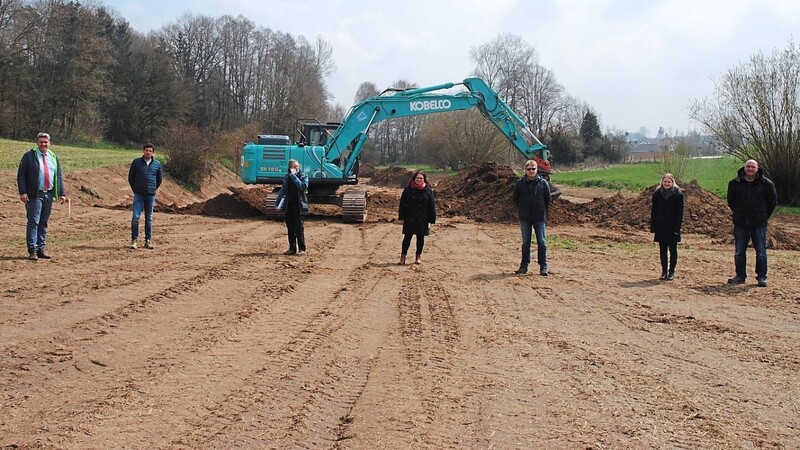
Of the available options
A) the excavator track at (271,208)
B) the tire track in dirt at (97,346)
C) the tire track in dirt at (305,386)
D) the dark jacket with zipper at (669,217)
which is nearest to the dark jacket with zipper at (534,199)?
the dark jacket with zipper at (669,217)

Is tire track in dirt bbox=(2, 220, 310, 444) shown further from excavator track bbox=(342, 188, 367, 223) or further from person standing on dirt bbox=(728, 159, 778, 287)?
excavator track bbox=(342, 188, 367, 223)

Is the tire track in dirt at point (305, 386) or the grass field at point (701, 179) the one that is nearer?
the tire track in dirt at point (305, 386)

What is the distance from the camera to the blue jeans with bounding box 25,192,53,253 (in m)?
10.0

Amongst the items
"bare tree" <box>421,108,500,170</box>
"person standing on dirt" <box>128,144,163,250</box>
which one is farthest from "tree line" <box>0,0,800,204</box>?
"person standing on dirt" <box>128,144,163,250</box>

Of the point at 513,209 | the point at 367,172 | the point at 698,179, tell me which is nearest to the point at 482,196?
the point at 513,209

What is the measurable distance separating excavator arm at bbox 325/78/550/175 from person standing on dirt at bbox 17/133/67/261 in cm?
984

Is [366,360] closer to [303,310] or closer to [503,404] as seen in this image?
[503,404]

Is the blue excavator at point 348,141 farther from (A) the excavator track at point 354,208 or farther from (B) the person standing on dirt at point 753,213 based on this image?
(B) the person standing on dirt at point 753,213

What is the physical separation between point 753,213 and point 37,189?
11.1 metres

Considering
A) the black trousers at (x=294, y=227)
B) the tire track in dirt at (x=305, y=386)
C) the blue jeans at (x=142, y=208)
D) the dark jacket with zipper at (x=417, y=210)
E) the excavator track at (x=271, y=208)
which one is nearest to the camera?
the tire track in dirt at (x=305, y=386)

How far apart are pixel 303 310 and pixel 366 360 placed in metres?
2.03

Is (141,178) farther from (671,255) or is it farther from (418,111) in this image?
(418,111)

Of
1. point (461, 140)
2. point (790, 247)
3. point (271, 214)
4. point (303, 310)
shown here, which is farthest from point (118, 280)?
point (461, 140)

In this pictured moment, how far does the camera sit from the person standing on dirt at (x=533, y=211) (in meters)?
11.1
